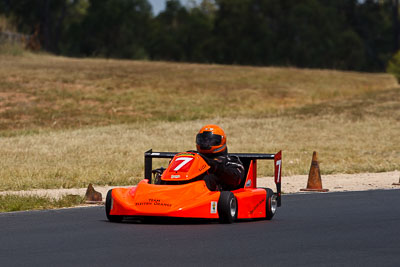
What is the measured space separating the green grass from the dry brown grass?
266 centimetres

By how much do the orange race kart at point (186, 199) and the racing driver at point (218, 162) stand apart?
15 centimetres

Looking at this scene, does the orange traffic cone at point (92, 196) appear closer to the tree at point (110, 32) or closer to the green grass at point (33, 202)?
the green grass at point (33, 202)

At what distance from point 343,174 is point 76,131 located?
50.8 ft

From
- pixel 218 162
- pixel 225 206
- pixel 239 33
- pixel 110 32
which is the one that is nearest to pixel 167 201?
pixel 225 206

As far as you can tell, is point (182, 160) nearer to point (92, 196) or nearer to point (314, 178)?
point (92, 196)

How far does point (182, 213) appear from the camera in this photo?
12.8 meters

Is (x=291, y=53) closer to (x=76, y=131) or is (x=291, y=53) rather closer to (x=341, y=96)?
(x=341, y=96)

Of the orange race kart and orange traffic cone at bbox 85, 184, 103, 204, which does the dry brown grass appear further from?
the orange race kart

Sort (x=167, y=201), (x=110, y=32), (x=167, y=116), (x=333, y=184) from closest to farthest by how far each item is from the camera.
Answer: (x=167, y=201) → (x=333, y=184) → (x=167, y=116) → (x=110, y=32)

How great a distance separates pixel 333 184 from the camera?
2119 cm

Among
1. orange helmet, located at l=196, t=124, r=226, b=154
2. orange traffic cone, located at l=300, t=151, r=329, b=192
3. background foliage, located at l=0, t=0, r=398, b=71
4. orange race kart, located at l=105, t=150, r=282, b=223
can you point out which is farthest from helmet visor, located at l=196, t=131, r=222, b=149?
background foliage, located at l=0, t=0, r=398, b=71

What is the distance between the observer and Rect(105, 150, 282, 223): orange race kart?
12.8 metres

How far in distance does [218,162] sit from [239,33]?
217 ft

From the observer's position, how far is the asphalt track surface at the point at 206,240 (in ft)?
33.3
